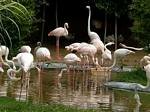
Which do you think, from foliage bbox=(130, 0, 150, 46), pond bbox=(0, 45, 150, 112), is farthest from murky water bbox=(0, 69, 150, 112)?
foliage bbox=(130, 0, 150, 46)

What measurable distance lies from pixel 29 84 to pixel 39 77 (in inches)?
69.6

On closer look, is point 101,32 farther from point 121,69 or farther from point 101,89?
point 101,89

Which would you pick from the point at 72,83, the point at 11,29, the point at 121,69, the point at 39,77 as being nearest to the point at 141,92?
the point at 72,83

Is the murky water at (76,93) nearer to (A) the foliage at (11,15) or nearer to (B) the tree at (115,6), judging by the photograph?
(A) the foliage at (11,15)

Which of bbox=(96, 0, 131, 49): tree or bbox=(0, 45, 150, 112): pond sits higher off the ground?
bbox=(96, 0, 131, 49): tree

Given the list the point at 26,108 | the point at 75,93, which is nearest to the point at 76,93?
the point at 75,93

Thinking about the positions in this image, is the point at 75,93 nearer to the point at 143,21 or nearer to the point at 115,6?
the point at 143,21

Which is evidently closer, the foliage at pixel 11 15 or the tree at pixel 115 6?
the foliage at pixel 11 15

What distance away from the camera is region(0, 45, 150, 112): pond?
39.8ft

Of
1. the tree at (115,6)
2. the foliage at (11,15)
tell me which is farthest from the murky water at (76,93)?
the tree at (115,6)

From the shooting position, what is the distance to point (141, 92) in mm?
13766

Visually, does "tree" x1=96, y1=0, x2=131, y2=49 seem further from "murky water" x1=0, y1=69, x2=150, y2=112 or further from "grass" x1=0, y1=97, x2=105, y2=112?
"grass" x1=0, y1=97, x2=105, y2=112

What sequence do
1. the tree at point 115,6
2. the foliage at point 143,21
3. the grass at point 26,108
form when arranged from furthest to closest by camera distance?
the tree at point 115,6, the foliage at point 143,21, the grass at point 26,108

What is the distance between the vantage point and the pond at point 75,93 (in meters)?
12.1
